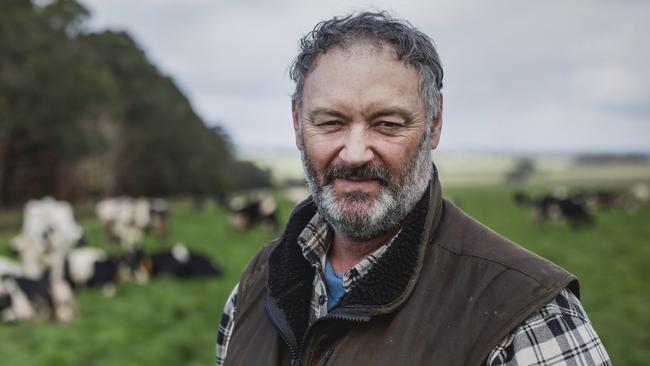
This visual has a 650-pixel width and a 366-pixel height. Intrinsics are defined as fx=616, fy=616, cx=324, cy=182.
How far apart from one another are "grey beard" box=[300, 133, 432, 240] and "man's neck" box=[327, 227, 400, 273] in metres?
0.05

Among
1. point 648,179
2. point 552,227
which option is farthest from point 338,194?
point 648,179

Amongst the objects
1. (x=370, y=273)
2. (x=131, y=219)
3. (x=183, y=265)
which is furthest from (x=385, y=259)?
(x=131, y=219)

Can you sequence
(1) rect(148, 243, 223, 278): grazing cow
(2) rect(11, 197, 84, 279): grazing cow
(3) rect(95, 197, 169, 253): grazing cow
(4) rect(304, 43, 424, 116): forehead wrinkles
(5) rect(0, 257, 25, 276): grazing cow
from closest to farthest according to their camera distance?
(4) rect(304, 43, 424, 116): forehead wrinkles
(5) rect(0, 257, 25, 276): grazing cow
(1) rect(148, 243, 223, 278): grazing cow
(2) rect(11, 197, 84, 279): grazing cow
(3) rect(95, 197, 169, 253): grazing cow

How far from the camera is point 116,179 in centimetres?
4250

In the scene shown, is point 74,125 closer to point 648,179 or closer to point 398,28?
point 398,28

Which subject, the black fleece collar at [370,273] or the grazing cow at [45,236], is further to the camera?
the grazing cow at [45,236]

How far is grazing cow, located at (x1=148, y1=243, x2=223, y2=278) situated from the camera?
12.2m

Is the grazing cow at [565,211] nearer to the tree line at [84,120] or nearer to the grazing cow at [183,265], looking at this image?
the grazing cow at [183,265]

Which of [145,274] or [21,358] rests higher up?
[145,274]

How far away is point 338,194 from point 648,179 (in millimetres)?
55341

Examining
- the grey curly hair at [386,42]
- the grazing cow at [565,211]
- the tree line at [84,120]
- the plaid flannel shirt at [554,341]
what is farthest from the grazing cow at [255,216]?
the plaid flannel shirt at [554,341]

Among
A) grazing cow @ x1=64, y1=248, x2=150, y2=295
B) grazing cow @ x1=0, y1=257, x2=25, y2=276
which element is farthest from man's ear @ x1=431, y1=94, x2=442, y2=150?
grazing cow @ x1=64, y1=248, x2=150, y2=295

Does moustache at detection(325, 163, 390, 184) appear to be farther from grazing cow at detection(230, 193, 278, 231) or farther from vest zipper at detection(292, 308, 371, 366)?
grazing cow at detection(230, 193, 278, 231)

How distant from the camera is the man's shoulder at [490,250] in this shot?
1547 mm
